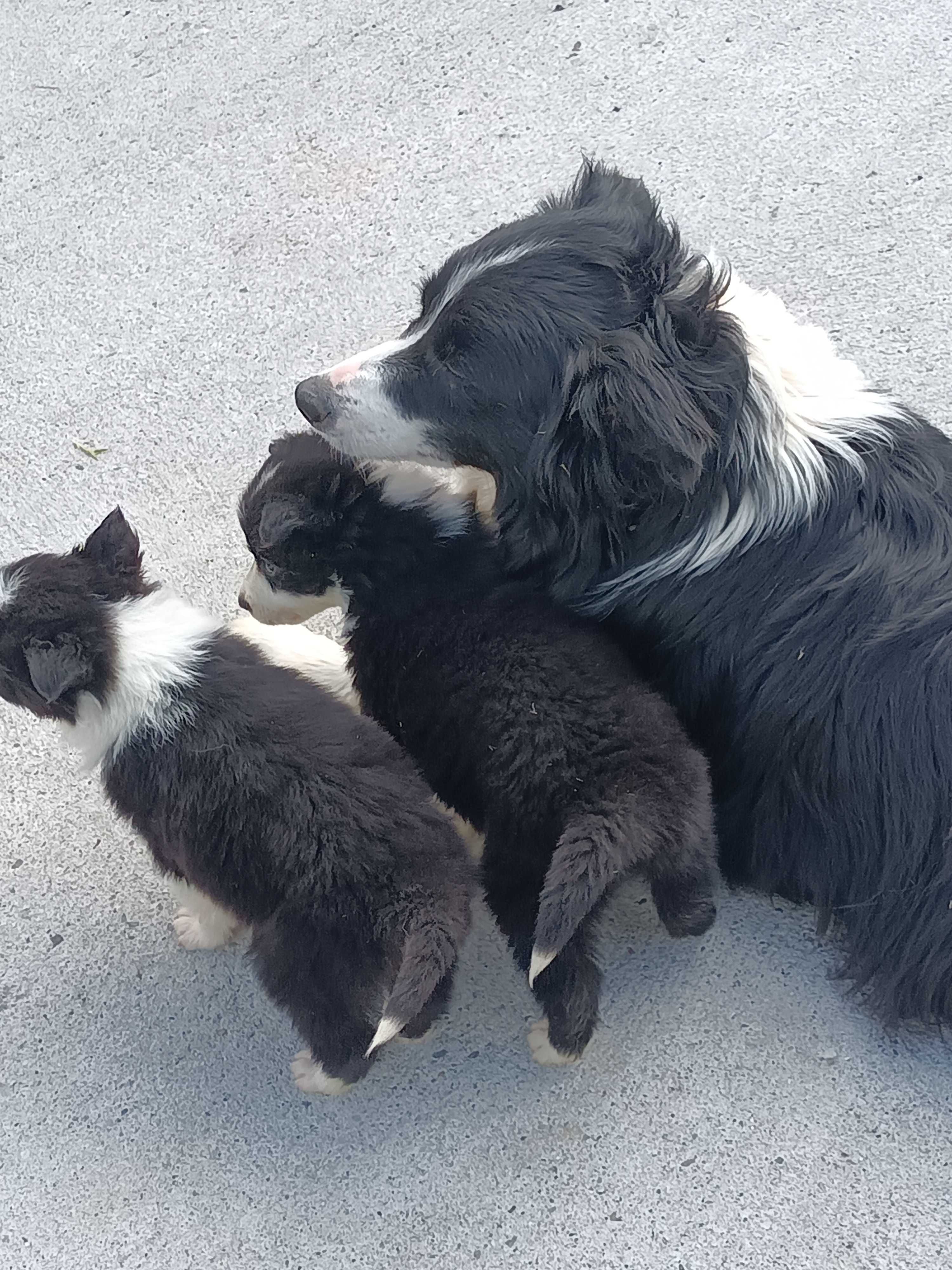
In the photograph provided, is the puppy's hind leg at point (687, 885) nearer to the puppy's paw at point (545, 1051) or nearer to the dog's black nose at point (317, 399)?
the puppy's paw at point (545, 1051)

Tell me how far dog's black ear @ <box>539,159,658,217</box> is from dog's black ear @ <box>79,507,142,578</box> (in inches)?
39.4

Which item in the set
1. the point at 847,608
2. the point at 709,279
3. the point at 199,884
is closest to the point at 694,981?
the point at 847,608

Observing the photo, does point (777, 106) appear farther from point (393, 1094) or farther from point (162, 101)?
point (393, 1094)

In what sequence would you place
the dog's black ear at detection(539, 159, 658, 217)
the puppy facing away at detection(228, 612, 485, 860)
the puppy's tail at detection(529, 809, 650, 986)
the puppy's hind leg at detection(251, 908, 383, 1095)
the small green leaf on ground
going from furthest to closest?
the small green leaf on ground
the puppy facing away at detection(228, 612, 485, 860)
the dog's black ear at detection(539, 159, 658, 217)
the puppy's hind leg at detection(251, 908, 383, 1095)
the puppy's tail at detection(529, 809, 650, 986)

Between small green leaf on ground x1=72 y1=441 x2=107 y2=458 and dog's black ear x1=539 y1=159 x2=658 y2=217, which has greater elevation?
dog's black ear x1=539 y1=159 x2=658 y2=217

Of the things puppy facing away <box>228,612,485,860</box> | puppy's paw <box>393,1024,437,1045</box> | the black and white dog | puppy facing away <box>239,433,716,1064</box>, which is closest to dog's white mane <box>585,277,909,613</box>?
the black and white dog

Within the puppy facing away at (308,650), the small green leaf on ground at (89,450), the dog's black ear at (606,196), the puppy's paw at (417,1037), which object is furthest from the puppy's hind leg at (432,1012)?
the small green leaf on ground at (89,450)

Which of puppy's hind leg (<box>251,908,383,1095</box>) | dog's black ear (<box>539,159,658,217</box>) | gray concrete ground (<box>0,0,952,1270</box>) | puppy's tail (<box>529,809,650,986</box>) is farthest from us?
dog's black ear (<box>539,159,658,217</box>)

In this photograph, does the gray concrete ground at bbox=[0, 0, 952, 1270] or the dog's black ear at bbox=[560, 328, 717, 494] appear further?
the gray concrete ground at bbox=[0, 0, 952, 1270]

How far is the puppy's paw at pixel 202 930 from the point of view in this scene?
233 cm

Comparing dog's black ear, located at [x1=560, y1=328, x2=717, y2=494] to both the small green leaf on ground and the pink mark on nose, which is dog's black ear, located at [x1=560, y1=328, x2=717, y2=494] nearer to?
the pink mark on nose

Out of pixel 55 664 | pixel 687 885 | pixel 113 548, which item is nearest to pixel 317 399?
pixel 113 548

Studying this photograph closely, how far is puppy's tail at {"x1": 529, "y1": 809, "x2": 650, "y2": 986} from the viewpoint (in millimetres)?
1828

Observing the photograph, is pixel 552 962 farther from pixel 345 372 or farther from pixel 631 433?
pixel 345 372
